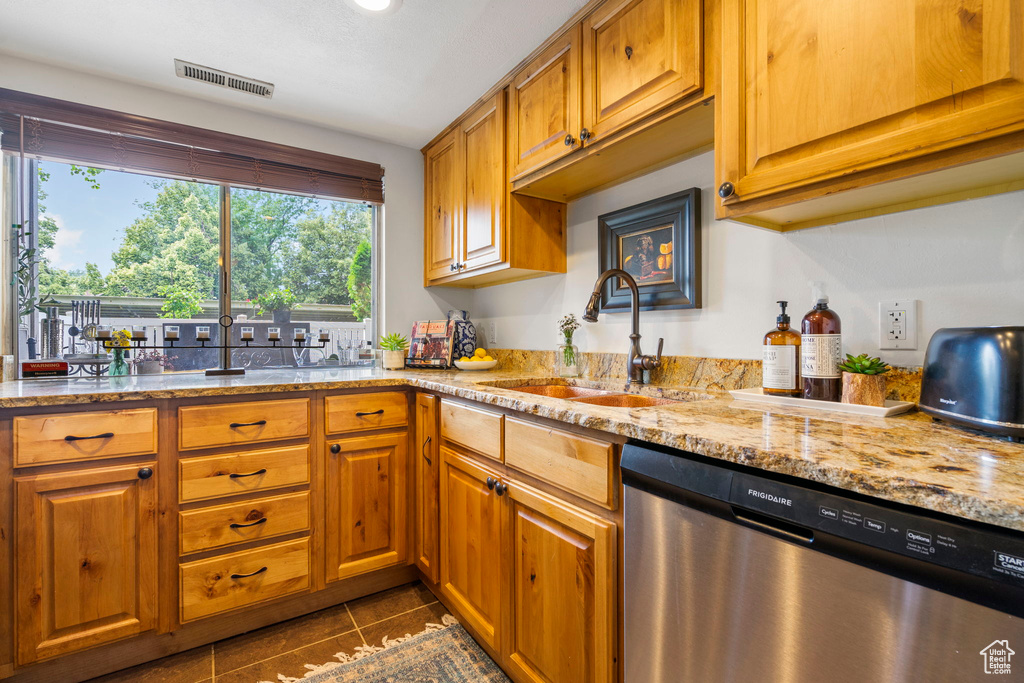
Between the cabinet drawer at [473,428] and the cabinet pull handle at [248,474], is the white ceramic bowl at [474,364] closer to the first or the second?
the cabinet drawer at [473,428]

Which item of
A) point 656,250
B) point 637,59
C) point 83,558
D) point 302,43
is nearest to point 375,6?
point 302,43

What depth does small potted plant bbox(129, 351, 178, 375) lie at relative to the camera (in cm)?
227

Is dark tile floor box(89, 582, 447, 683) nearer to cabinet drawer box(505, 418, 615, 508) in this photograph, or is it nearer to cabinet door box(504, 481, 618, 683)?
cabinet door box(504, 481, 618, 683)

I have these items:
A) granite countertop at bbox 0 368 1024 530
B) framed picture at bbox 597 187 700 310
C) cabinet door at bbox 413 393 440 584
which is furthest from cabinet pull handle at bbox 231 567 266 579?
framed picture at bbox 597 187 700 310

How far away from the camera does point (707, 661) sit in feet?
2.76

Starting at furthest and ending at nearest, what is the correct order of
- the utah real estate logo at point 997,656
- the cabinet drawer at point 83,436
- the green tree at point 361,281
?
the green tree at point 361,281 < the cabinet drawer at point 83,436 < the utah real estate logo at point 997,656

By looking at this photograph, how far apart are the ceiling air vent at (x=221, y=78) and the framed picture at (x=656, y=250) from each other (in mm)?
1719

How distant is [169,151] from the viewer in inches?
89.2

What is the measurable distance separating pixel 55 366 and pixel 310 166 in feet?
4.92

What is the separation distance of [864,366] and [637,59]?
1.10m

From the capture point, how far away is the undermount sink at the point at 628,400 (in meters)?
1.59

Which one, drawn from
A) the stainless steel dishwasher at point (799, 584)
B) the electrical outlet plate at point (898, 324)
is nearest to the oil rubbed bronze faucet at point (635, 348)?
the electrical outlet plate at point (898, 324)

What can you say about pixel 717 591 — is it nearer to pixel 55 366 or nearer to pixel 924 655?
pixel 924 655

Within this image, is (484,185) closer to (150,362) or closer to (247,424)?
(247,424)
